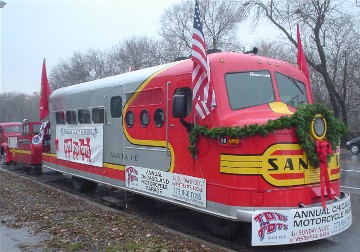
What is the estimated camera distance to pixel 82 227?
721 centimetres

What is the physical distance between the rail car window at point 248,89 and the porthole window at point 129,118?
262cm

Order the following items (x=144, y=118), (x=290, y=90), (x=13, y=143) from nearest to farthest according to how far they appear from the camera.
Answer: (x=290, y=90) < (x=144, y=118) < (x=13, y=143)

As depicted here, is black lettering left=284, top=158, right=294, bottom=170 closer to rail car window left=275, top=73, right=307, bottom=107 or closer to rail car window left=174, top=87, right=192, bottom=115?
rail car window left=275, top=73, right=307, bottom=107

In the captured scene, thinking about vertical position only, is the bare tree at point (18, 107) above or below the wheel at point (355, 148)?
above

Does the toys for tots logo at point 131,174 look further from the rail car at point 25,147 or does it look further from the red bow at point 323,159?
the rail car at point 25,147

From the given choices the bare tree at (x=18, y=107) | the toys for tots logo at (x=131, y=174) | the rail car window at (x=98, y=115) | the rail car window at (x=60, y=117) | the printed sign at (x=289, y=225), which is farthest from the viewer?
the bare tree at (x=18, y=107)

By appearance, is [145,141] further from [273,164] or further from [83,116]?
[83,116]

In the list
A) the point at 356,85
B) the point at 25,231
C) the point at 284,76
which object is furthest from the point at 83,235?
the point at 356,85

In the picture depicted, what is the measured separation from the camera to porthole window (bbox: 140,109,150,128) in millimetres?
8328

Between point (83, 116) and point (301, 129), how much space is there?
668cm

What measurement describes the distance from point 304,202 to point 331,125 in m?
1.22

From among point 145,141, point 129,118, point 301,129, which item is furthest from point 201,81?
point 129,118

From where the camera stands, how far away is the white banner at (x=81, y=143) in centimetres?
1033

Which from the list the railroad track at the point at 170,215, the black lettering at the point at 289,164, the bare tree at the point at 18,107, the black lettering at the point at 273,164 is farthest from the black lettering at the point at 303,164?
the bare tree at the point at 18,107
